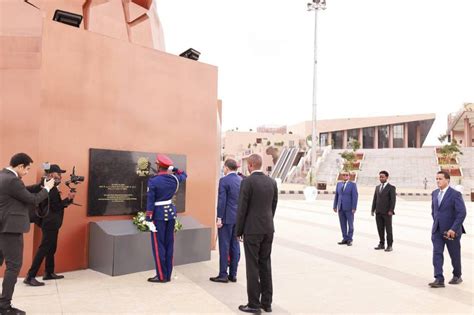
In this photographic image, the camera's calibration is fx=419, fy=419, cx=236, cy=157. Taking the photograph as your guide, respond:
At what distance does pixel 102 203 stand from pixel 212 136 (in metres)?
2.69

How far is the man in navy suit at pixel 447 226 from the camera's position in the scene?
571 cm

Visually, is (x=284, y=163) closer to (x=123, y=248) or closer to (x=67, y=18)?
(x=67, y=18)

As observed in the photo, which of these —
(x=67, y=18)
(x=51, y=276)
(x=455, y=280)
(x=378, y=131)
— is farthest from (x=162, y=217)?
(x=378, y=131)

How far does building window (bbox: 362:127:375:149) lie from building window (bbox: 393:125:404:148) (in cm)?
377

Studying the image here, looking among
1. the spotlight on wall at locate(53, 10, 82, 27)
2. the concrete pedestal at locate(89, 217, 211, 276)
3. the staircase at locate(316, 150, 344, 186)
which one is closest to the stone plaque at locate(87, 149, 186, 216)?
the concrete pedestal at locate(89, 217, 211, 276)

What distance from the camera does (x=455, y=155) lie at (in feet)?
153

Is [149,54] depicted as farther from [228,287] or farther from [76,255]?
[228,287]

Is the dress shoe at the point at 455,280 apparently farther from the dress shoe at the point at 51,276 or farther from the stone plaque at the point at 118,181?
the dress shoe at the point at 51,276

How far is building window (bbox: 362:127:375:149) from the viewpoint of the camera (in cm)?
7475

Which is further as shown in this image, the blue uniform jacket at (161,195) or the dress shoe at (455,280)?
the dress shoe at (455,280)

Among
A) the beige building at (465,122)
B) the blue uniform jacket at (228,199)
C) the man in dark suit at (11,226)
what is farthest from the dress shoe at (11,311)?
the beige building at (465,122)

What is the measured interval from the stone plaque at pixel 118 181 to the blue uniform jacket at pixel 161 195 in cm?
104

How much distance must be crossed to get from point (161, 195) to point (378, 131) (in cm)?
7330

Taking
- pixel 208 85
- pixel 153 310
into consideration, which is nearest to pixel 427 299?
pixel 153 310
